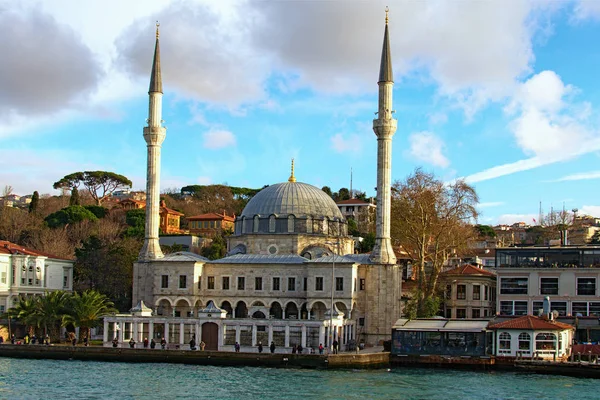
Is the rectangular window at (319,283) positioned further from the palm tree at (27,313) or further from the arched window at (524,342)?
the palm tree at (27,313)

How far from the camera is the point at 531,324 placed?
4197cm

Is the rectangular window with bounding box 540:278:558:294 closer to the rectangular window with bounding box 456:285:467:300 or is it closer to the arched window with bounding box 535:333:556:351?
the rectangular window with bounding box 456:285:467:300

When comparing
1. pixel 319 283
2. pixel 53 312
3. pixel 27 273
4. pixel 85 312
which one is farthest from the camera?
pixel 27 273

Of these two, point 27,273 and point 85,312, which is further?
point 27,273

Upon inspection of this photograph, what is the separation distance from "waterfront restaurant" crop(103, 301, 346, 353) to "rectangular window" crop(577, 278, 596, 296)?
520 inches

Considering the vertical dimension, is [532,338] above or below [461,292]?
below

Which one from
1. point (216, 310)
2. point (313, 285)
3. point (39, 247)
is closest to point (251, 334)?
point (216, 310)

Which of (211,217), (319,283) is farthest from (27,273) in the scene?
(211,217)

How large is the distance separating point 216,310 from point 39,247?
29.5 metres

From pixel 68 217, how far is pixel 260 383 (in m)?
47.5

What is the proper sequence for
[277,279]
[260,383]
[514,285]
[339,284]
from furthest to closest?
[514,285] → [277,279] → [339,284] → [260,383]

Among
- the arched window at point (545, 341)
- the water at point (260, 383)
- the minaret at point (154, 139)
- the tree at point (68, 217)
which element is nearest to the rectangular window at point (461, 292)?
the arched window at point (545, 341)

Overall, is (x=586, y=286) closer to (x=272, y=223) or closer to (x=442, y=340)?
(x=442, y=340)

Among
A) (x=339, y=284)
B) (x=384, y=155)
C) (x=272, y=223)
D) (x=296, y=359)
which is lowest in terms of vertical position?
(x=296, y=359)
